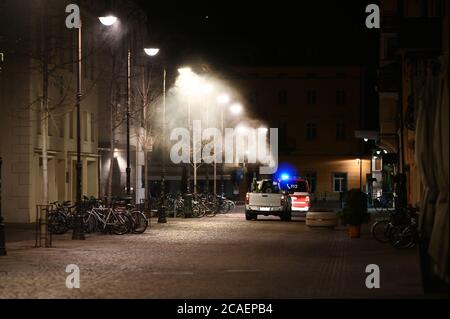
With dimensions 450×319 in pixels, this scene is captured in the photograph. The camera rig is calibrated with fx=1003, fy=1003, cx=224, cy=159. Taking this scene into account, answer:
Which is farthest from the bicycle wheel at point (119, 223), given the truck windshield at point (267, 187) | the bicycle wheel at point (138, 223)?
the truck windshield at point (267, 187)

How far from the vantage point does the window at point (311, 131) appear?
96.1 meters

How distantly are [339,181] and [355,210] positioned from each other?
201 feet

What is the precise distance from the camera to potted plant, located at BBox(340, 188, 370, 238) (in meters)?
32.5

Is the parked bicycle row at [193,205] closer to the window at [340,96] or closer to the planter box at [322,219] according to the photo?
the planter box at [322,219]

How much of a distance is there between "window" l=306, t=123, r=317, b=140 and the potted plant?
62.6 m

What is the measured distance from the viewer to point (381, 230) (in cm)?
3053

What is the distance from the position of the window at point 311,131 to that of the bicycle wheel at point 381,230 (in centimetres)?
6569

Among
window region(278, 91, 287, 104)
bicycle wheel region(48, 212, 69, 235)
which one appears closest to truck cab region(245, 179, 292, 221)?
bicycle wheel region(48, 212, 69, 235)

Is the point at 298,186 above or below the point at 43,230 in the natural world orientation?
above

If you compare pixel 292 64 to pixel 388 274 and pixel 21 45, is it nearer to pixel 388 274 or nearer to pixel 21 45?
pixel 21 45

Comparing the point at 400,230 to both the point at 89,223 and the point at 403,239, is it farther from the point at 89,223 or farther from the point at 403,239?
the point at 89,223

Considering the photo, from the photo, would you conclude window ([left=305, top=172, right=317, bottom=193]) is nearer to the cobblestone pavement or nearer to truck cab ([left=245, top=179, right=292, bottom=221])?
truck cab ([left=245, top=179, right=292, bottom=221])

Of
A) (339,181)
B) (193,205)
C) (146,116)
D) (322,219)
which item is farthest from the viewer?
(339,181)

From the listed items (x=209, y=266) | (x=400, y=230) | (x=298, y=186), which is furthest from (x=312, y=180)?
(x=209, y=266)
